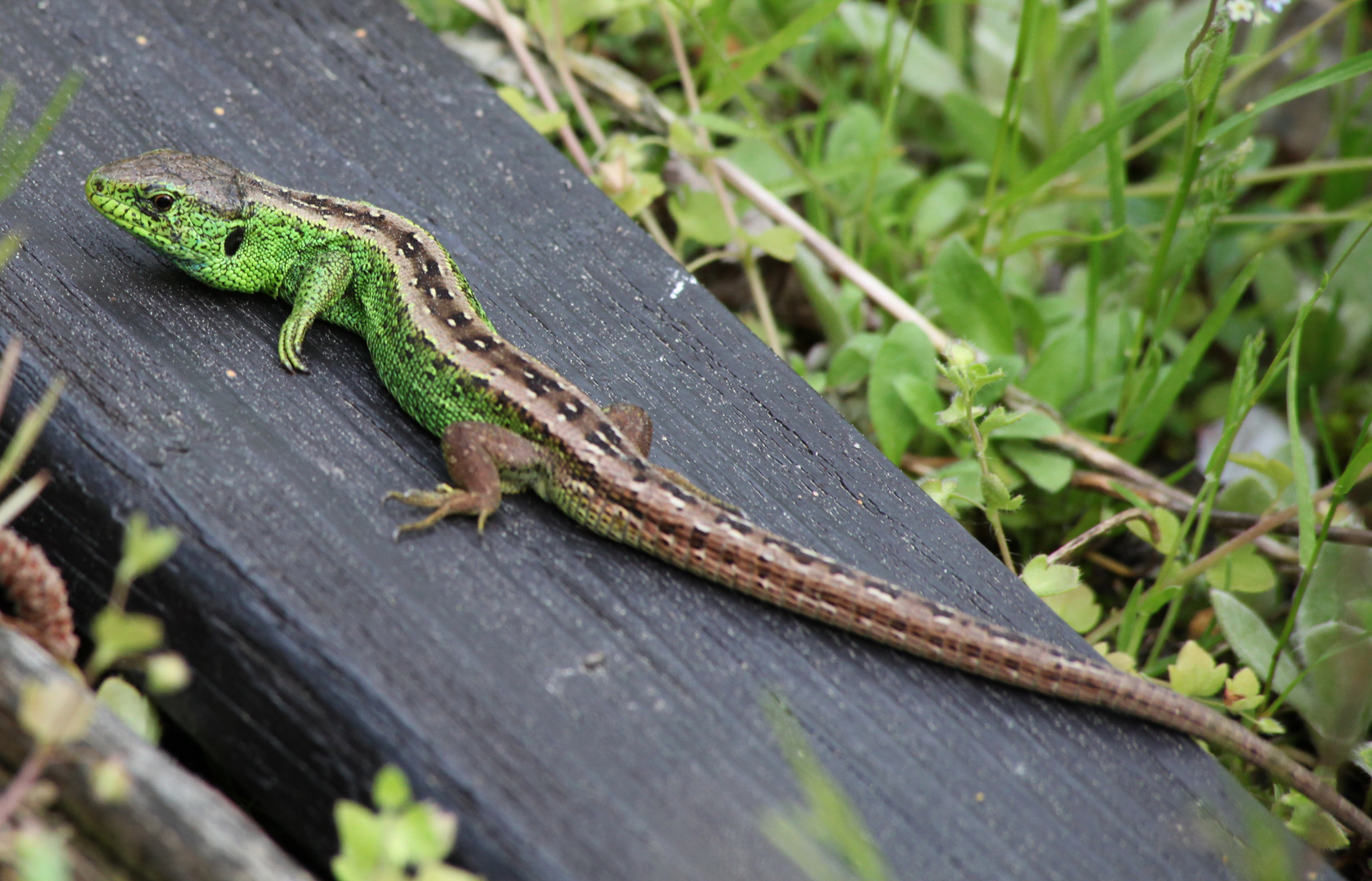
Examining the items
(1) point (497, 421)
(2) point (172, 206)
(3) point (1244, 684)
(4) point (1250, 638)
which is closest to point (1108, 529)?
(4) point (1250, 638)

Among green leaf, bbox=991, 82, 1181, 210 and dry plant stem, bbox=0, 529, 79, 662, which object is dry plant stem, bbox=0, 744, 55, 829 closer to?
dry plant stem, bbox=0, 529, 79, 662

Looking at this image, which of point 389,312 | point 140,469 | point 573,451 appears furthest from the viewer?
point 389,312

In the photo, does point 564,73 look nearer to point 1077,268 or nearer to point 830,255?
point 830,255

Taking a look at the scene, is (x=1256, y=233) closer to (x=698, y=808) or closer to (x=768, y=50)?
(x=768, y=50)

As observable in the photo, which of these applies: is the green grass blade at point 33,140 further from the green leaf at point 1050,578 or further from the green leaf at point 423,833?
the green leaf at point 1050,578

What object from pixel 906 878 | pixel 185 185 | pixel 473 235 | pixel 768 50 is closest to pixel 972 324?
pixel 768 50

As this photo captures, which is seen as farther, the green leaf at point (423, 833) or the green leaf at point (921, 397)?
the green leaf at point (921, 397)

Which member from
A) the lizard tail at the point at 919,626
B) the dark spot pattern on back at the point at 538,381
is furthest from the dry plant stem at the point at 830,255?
the lizard tail at the point at 919,626
